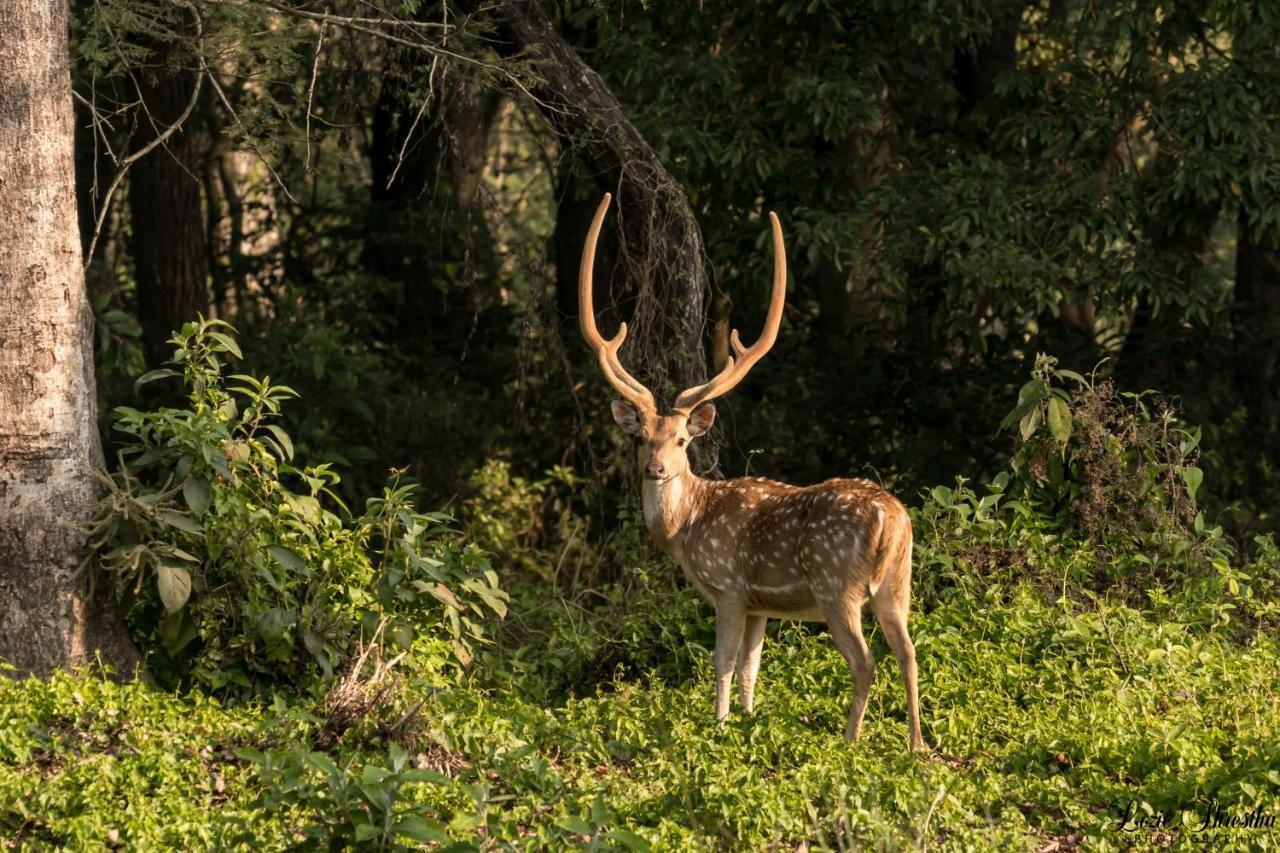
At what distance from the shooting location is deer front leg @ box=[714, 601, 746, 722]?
25.1ft

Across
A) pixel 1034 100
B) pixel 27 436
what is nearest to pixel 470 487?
pixel 1034 100

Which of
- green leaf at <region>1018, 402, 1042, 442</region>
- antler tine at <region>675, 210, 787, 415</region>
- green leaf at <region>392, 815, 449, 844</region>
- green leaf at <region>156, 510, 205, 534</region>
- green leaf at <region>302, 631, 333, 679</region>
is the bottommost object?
green leaf at <region>302, 631, 333, 679</region>

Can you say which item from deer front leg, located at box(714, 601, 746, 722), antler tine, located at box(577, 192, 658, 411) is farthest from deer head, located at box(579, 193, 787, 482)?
deer front leg, located at box(714, 601, 746, 722)

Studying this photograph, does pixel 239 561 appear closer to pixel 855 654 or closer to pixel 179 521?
pixel 179 521

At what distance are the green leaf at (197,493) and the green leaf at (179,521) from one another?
6cm

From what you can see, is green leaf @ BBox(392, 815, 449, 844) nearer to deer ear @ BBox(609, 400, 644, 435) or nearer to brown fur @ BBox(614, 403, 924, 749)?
brown fur @ BBox(614, 403, 924, 749)

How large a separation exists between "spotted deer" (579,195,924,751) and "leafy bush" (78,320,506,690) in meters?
1.02

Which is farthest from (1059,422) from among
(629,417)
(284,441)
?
(284,441)

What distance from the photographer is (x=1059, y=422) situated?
914 cm

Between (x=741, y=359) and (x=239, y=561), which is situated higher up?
(x=741, y=359)

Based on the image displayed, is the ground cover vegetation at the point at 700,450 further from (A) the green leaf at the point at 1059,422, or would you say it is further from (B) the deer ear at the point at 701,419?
(B) the deer ear at the point at 701,419

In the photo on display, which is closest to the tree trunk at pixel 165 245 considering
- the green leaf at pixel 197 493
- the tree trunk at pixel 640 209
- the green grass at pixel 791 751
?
the tree trunk at pixel 640 209

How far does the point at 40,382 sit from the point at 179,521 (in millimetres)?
889

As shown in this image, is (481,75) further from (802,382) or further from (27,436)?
(802,382)
